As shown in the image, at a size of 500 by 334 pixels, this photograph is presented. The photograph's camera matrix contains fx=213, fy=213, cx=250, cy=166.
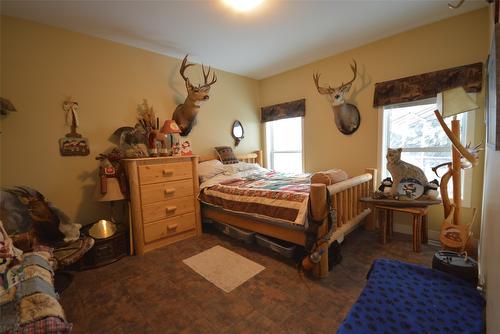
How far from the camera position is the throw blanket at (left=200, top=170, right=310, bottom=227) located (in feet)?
6.45

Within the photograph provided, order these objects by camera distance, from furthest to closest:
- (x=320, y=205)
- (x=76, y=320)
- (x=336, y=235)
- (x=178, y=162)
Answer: (x=178, y=162)
(x=336, y=235)
(x=320, y=205)
(x=76, y=320)

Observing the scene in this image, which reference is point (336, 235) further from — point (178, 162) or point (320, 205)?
point (178, 162)

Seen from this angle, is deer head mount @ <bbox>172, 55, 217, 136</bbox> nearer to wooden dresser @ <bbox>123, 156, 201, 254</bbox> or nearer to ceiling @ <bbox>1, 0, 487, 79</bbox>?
ceiling @ <bbox>1, 0, 487, 79</bbox>

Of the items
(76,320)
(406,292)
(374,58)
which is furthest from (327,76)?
(76,320)

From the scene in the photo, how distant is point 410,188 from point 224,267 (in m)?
2.12

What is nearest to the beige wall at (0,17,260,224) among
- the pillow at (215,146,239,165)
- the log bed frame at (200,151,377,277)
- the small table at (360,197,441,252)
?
the pillow at (215,146,239,165)

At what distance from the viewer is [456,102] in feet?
5.27

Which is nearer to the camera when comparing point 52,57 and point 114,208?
point 52,57

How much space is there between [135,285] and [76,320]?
425 millimetres

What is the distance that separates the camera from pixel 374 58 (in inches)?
114

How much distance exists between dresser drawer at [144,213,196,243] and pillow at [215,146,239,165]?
1117 mm

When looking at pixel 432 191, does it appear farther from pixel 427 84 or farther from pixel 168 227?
pixel 168 227

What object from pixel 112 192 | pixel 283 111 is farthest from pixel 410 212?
pixel 112 192

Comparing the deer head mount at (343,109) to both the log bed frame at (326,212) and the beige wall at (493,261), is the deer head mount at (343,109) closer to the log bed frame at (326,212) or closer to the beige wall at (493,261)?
Result: the log bed frame at (326,212)
